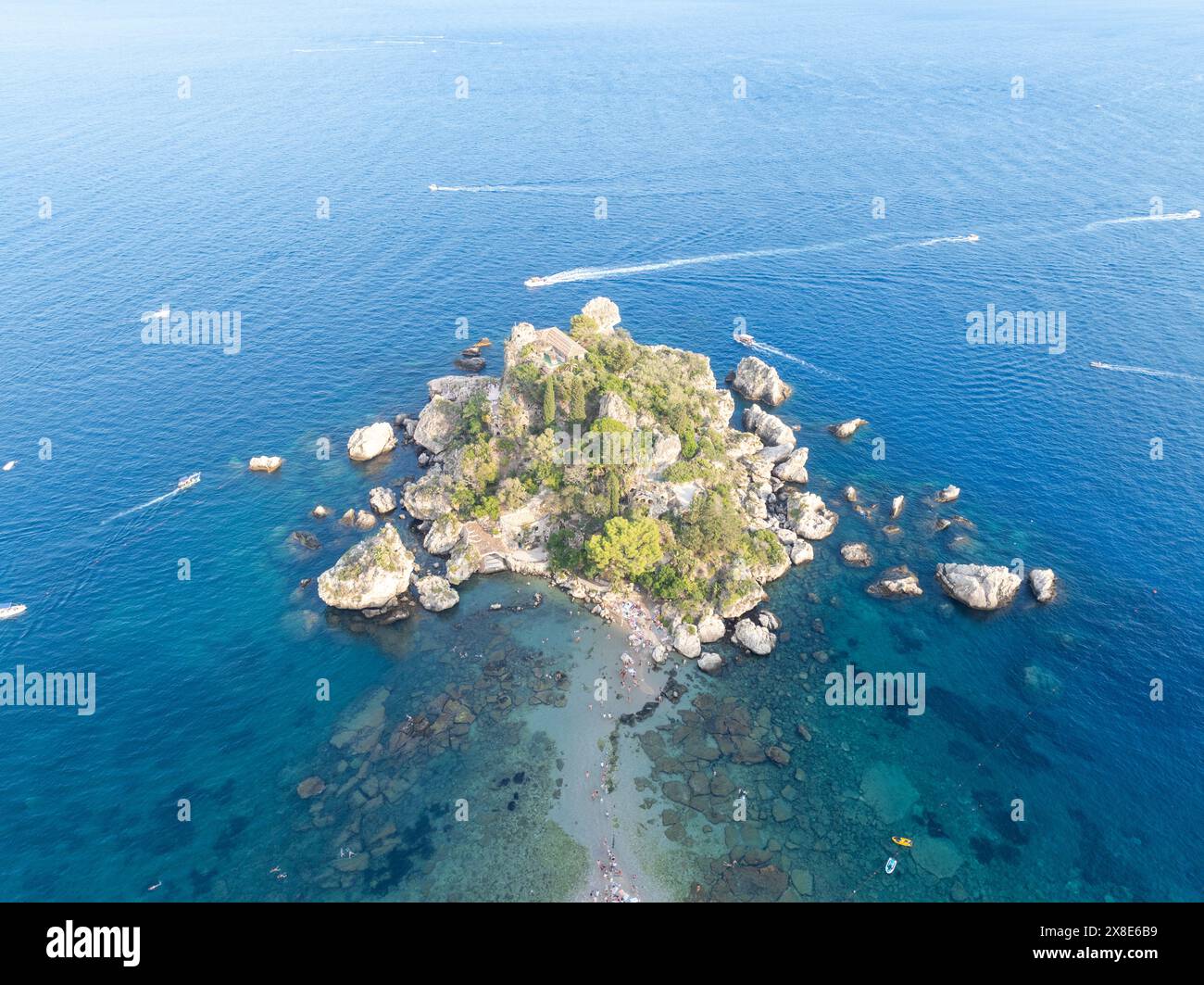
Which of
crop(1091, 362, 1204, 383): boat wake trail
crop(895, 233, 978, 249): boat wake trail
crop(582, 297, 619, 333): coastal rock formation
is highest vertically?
crop(895, 233, 978, 249): boat wake trail

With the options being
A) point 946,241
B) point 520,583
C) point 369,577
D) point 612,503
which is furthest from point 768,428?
point 946,241

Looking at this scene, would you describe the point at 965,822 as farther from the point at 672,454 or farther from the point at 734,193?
the point at 734,193

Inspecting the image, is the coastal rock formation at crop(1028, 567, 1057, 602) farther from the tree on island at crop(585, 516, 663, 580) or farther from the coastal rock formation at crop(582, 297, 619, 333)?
the coastal rock formation at crop(582, 297, 619, 333)

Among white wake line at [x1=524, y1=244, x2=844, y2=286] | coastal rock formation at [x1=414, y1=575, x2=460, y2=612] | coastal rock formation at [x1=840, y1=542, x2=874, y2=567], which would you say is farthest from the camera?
white wake line at [x1=524, y1=244, x2=844, y2=286]

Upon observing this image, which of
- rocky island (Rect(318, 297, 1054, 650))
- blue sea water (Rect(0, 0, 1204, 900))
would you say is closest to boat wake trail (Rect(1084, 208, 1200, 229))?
blue sea water (Rect(0, 0, 1204, 900))

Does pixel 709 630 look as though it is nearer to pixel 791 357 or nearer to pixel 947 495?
pixel 947 495
